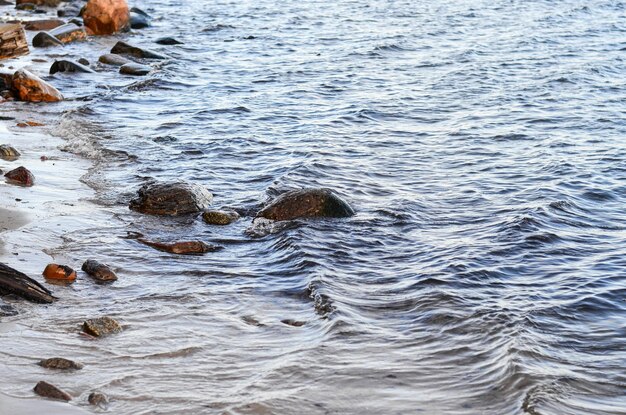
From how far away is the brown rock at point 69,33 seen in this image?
1942 cm

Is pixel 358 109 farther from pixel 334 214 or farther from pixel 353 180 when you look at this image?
pixel 334 214

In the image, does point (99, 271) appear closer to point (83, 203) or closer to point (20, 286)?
point (20, 286)

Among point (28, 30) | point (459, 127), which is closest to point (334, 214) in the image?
point (459, 127)

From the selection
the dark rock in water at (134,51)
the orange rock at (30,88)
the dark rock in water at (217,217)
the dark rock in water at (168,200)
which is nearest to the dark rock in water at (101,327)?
the dark rock in water at (217,217)

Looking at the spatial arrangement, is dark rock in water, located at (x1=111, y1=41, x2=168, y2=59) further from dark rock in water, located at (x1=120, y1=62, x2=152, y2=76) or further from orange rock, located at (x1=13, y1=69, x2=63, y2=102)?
orange rock, located at (x1=13, y1=69, x2=63, y2=102)

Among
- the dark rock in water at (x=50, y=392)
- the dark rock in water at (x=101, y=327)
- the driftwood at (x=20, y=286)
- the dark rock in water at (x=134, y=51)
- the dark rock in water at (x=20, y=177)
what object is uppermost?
the dark rock in water at (x=50, y=392)

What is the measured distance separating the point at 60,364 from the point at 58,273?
154cm

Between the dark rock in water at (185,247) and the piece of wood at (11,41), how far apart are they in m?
7.39

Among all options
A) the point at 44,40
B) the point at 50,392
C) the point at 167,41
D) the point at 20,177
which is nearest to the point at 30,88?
the point at 20,177

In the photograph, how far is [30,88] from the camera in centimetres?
1326

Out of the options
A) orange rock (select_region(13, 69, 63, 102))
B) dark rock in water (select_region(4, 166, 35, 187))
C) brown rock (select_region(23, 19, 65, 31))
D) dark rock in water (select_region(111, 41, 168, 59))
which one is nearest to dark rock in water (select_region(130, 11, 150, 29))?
brown rock (select_region(23, 19, 65, 31))

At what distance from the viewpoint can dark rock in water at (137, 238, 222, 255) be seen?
25.0ft

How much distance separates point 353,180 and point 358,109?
3751 millimetres

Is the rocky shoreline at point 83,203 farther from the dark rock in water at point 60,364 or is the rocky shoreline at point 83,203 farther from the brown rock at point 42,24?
the brown rock at point 42,24
